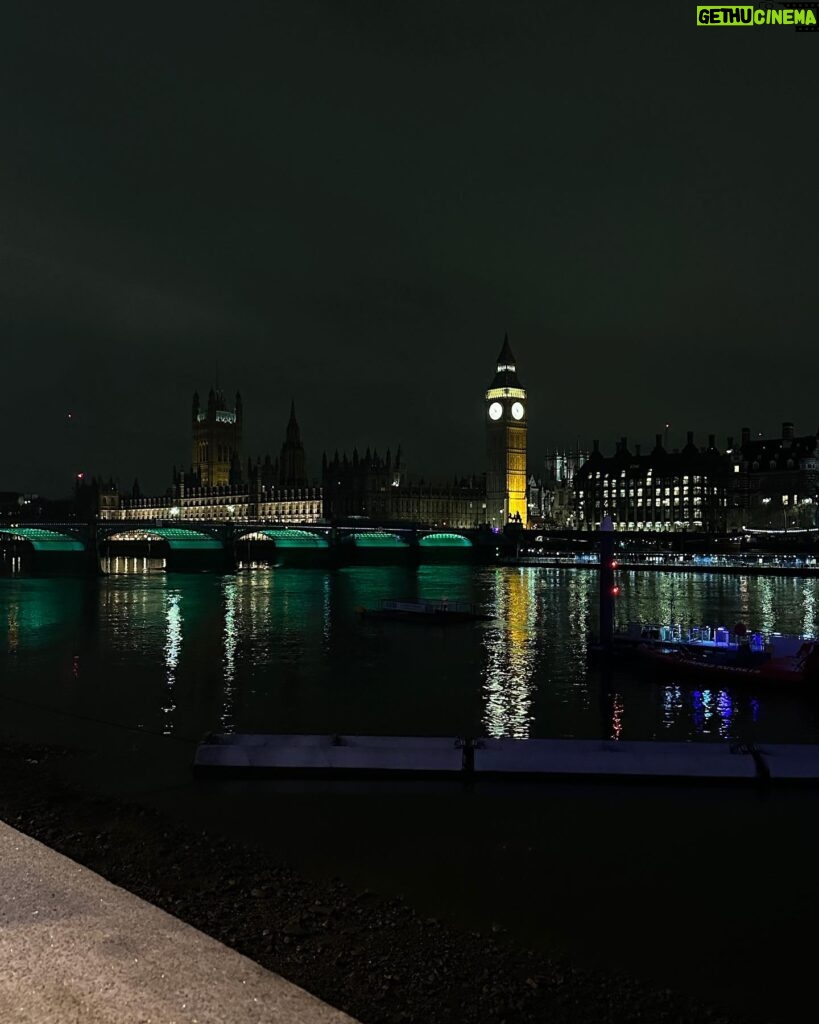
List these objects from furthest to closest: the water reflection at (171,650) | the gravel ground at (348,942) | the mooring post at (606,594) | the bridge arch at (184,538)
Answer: the bridge arch at (184,538), the mooring post at (606,594), the water reflection at (171,650), the gravel ground at (348,942)

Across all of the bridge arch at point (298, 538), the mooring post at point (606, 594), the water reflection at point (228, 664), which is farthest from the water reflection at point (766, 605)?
the bridge arch at point (298, 538)

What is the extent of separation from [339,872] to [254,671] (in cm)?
1849

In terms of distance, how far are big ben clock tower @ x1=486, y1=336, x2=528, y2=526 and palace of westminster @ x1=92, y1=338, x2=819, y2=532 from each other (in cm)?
19

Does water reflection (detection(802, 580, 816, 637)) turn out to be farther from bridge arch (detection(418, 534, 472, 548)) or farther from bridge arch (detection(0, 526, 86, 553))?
bridge arch (detection(0, 526, 86, 553))

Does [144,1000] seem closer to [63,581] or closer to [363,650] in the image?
[363,650]

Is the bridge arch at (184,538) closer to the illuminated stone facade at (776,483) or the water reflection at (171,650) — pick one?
the water reflection at (171,650)

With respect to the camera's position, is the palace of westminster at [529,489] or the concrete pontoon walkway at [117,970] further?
the palace of westminster at [529,489]

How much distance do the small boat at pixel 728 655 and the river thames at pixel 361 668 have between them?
1.92ft

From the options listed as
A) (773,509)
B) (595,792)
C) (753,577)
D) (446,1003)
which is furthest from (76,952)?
(773,509)

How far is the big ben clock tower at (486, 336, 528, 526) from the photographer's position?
16662cm

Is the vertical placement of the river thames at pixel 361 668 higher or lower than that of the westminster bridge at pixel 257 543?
lower

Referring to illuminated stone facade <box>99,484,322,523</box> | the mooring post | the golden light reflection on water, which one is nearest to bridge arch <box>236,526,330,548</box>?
illuminated stone facade <box>99,484,322,523</box>

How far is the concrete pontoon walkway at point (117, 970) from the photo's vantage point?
698 centimetres

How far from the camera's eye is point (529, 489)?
186250 millimetres
